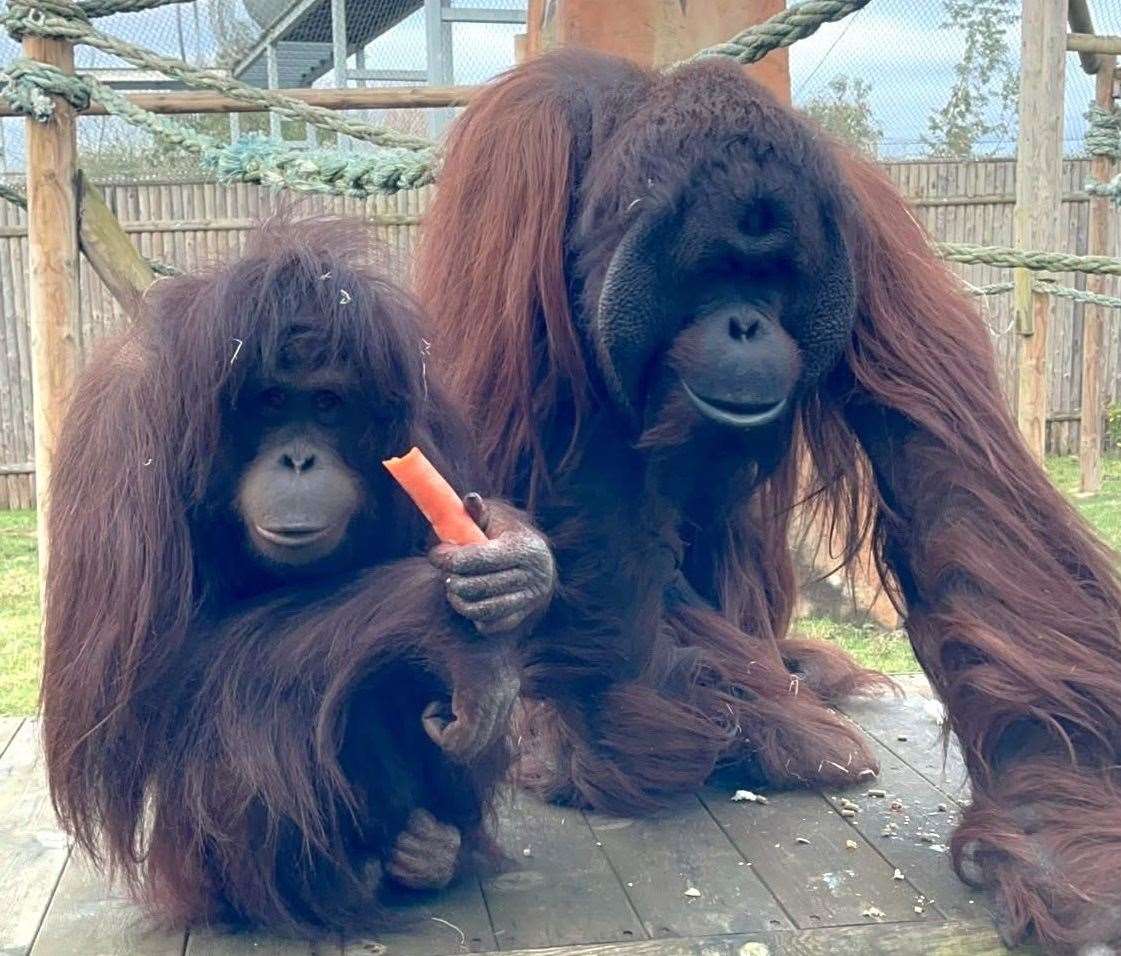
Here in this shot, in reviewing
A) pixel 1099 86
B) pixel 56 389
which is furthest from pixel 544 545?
pixel 1099 86

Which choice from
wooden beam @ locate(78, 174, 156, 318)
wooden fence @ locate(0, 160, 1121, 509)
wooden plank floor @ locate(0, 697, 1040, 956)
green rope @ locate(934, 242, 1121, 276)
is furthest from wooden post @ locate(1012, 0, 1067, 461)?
wooden beam @ locate(78, 174, 156, 318)

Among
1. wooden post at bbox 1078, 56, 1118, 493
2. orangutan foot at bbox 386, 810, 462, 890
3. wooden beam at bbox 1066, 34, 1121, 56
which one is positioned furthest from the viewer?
wooden post at bbox 1078, 56, 1118, 493

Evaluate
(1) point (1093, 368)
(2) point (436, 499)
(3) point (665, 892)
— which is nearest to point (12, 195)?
(2) point (436, 499)

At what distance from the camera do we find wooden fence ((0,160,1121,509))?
7738 mm

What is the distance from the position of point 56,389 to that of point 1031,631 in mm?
1925

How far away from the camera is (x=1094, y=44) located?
565 cm

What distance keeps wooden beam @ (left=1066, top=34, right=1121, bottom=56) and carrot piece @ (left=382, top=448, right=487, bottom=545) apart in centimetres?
464

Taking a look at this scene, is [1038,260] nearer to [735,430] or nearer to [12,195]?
[735,430]

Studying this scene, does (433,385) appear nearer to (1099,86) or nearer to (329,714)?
(329,714)

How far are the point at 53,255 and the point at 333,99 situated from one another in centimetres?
148

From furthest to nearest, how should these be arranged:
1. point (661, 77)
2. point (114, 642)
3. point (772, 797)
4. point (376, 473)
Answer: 1. point (772, 797)
2. point (661, 77)
3. point (376, 473)
4. point (114, 642)

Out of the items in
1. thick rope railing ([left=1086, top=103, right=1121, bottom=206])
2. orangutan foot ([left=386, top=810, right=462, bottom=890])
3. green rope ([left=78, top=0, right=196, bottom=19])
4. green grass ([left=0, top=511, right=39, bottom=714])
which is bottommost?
green grass ([left=0, top=511, right=39, bottom=714])

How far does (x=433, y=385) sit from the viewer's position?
6.80 ft

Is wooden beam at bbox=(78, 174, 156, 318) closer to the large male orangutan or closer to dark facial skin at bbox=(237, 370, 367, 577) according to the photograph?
the large male orangutan
